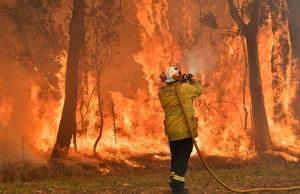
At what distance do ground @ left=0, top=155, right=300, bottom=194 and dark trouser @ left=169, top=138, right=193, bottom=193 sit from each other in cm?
68

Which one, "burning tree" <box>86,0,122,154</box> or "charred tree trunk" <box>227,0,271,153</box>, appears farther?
"charred tree trunk" <box>227,0,271,153</box>

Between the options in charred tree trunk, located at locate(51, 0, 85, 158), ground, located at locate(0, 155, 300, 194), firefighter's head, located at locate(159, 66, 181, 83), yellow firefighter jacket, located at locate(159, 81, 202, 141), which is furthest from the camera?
charred tree trunk, located at locate(51, 0, 85, 158)

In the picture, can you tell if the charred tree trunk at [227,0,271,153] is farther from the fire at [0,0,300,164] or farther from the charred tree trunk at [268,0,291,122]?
the charred tree trunk at [268,0,291,122]

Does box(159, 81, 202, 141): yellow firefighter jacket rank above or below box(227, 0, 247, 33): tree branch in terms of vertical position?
below

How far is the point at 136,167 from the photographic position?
12.3 metres

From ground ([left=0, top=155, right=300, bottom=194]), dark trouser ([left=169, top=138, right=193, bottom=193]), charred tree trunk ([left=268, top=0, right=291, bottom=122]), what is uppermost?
charred tree trunk ([left=268, top=0, right=291, bottom=122])

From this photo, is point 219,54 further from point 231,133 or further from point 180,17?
point 231,133

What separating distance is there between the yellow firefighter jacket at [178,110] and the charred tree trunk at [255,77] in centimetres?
887

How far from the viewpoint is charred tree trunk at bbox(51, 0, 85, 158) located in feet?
40.2

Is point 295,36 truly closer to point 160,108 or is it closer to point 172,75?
point 160,108

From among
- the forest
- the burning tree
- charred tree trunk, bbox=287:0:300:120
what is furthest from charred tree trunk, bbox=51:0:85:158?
charred tree trunk, bbox=287:0:300:120

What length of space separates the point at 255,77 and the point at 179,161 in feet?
30.6

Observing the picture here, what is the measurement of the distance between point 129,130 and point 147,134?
0.62 meters

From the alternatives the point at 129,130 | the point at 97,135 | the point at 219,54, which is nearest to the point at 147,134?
the point at 129,130
